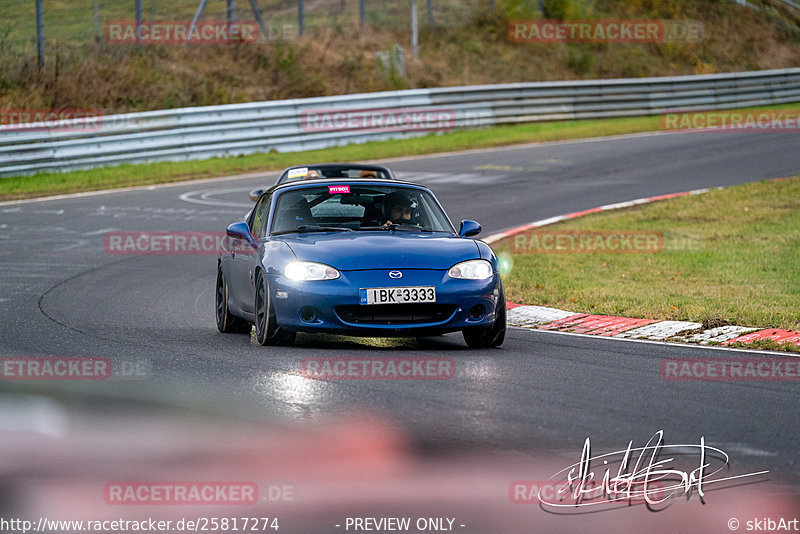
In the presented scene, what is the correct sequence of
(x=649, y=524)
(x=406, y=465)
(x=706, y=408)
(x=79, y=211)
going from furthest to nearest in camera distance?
(x=79, y=211) < (x=706, y=408) < (x=406, y=465) < (x=649, y=524)

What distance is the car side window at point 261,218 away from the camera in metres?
10.2

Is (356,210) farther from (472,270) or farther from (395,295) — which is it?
(395,295)

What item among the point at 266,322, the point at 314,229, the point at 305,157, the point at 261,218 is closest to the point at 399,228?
the point at 314,229

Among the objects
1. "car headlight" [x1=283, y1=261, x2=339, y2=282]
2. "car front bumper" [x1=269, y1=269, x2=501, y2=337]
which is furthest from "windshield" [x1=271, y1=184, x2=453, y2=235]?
"car front bumper" [x1=269, y1=269, x2=501, y2=337]

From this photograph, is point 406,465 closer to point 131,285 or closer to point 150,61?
point 131,285

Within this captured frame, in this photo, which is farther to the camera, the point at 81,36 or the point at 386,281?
the point at 81,36

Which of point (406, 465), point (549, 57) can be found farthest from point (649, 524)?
point (549, 57)

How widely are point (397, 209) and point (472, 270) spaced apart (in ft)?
4.51

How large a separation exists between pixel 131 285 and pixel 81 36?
20.1 m

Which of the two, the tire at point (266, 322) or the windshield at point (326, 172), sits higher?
the tire at point (266, 322)

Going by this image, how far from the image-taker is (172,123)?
87.7 ft

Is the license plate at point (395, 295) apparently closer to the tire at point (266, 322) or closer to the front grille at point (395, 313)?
the front grille at point (395, 313)

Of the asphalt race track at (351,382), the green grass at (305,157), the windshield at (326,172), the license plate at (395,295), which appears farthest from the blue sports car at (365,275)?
the green grass at (305,157)

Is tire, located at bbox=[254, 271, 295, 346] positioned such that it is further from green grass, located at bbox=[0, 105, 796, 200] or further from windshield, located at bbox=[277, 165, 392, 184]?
green grass, located at bbox=[0, 105, 796, 200]
